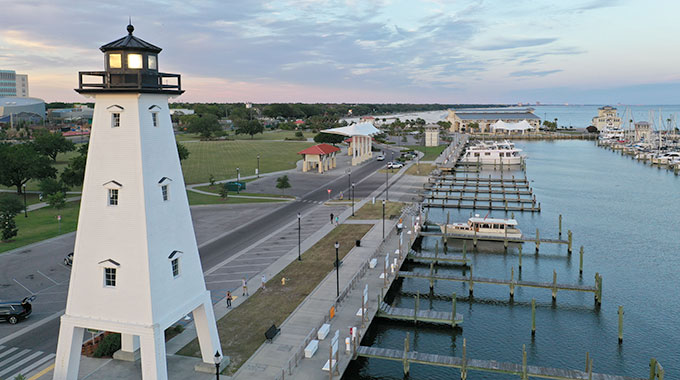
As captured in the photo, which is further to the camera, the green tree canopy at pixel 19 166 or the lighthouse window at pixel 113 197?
the green tree canopy at pixel 19 166

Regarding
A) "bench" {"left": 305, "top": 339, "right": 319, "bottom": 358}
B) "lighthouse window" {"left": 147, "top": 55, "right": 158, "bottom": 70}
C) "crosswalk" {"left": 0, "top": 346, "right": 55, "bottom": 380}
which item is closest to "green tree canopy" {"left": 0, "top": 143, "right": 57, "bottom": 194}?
"crosswalk" {"left": 0, "top": 346, "right": 55, "bottom": 380}

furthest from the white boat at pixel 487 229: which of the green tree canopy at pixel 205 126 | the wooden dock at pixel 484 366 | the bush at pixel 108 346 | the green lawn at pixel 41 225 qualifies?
the green tree canopy at pixel 205 126

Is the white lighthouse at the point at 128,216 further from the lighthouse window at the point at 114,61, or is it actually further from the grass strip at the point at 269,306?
the grass strip at the point at 269,306

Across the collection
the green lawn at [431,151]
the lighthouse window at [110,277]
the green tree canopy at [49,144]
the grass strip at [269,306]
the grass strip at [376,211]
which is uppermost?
the green tree canopy at [49,144]

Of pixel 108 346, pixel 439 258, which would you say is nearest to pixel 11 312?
pixel 108 346

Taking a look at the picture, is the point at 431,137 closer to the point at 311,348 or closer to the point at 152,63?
the point at 311,348

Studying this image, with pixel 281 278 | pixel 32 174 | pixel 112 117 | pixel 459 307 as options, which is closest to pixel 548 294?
pixel 459 307

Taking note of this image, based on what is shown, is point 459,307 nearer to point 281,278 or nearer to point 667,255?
point 281,278
